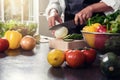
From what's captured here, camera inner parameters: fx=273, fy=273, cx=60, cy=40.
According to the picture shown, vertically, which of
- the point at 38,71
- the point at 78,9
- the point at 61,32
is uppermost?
the point at 78,9

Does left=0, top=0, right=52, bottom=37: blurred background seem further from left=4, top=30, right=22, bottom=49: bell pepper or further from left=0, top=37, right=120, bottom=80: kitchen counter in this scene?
left=0, top=37, right=120, bottom=80: kitchen counter

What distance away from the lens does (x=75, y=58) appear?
0.99 meters

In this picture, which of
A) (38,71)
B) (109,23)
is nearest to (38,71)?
(38,71)

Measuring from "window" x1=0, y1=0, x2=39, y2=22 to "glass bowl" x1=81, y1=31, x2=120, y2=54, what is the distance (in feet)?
8.94

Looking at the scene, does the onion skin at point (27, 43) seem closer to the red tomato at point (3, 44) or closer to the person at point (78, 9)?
the red tomato at point (3, 44)

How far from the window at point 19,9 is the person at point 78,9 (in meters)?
1.86

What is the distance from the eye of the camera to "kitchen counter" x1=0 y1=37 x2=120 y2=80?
0.91 m

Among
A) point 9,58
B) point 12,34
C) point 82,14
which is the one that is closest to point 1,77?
point 9,58

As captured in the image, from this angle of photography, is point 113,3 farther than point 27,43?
Yes

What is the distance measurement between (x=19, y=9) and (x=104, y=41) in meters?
3.04

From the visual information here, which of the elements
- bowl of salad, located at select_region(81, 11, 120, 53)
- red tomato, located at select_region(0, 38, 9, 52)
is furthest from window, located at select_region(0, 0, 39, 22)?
bowl of salad, located at select_region(81, 11, 120, 53)

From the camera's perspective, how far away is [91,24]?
1322 mm

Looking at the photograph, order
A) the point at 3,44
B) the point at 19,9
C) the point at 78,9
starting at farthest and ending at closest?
1. the point at 19,9
2. the point at 78,9
3. the point at 3,44

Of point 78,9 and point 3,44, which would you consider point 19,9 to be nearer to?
point 78,9
